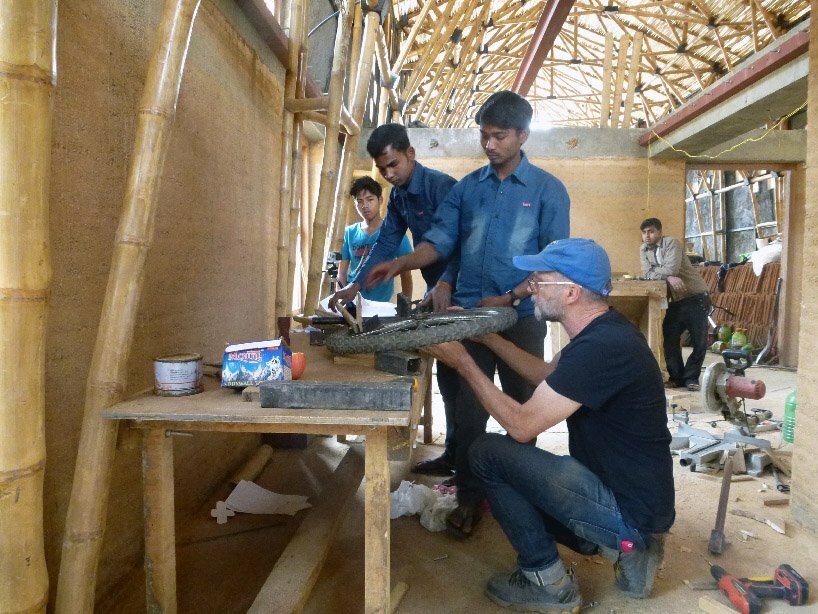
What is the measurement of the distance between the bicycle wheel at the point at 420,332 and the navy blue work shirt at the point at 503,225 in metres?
0.59

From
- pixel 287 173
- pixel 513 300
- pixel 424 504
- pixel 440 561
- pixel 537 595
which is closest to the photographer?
pixel 537 595

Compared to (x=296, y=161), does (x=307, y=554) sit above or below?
below

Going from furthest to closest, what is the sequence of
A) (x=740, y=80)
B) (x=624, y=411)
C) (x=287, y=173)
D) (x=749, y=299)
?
(x=749, y=299) < (x=740, y=80) < (x=287, y=173) < (x=624, y=411)

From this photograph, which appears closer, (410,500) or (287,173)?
(410,500)

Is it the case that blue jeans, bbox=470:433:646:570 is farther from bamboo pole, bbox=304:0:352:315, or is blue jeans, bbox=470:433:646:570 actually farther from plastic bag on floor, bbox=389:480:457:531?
bamboo pole, bbox=304:0:352:315

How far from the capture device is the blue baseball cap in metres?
1.89

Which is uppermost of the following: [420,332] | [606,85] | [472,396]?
[606,85]

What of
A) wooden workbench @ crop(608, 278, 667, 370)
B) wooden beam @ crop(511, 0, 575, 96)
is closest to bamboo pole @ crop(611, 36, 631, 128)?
wooden beam @ crop(511, 0, 575, 96)

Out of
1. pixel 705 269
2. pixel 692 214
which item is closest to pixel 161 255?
pixel 705 269

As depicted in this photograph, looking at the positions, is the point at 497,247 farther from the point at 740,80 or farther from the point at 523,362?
the point at 740,80

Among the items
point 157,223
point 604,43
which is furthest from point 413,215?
point 604,43

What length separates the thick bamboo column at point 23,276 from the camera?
3.89 ft

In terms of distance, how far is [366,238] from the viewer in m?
4.20

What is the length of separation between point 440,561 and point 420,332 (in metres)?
1.16
